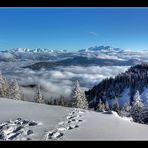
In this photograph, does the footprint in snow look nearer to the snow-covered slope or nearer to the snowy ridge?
the snow-covered slope

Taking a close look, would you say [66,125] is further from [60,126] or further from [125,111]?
[125,111]

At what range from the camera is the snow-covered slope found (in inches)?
353

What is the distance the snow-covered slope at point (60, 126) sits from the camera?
8.97 metres

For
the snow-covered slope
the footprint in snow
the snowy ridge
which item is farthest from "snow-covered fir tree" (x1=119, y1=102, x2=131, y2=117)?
the footprint in snow

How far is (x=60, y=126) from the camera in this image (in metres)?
10.4

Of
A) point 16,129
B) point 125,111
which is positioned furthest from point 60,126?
point 125,111

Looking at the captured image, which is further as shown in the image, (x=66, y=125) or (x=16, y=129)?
(x=66, y=125)

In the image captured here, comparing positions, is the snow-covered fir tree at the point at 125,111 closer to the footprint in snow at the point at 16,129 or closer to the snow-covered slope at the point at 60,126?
the snow-covered slope at the point at 60,126
